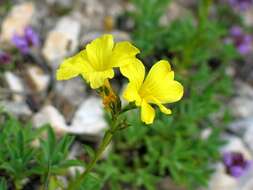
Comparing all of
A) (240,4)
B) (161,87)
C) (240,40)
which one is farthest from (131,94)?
(240,4)

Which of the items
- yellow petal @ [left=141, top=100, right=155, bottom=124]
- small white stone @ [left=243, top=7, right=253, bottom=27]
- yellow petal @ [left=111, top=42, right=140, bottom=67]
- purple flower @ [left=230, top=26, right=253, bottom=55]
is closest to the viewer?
yellow petal @ [left=141, top=100, right=155, bottom=124]

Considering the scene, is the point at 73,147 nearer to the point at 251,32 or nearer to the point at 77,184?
the point at 77,184

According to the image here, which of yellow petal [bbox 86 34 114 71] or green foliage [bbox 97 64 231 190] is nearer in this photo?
yellow petal [bbox 86 34 114 71]

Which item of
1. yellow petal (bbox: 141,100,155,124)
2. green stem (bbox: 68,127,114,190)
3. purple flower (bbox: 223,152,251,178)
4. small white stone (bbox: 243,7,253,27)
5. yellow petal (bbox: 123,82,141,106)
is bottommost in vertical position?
purple flower (bbox: 223,152,251,178)

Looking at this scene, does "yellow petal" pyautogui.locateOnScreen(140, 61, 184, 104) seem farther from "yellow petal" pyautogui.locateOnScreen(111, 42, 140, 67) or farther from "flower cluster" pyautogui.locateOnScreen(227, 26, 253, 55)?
"flower cluster" pyautogui.locateOnScreen(227, 26, 253, 55)

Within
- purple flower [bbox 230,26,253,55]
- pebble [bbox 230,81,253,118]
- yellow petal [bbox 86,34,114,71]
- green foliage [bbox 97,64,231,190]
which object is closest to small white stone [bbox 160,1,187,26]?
purple flower [bbox 230,26,253,55]

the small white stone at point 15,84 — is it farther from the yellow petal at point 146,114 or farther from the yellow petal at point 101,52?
the yellow petal at point 146,114
